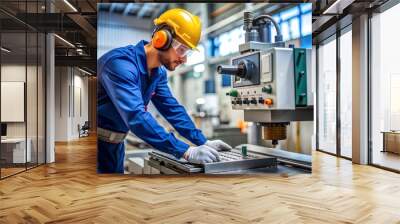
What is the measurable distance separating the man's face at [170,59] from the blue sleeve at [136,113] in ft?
0.91

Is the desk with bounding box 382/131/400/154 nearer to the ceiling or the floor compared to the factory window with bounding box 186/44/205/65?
nearer to the floor

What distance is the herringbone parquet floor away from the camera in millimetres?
2471

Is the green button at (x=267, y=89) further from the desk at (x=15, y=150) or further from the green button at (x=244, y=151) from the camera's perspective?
the desk at (x=15, y=150)

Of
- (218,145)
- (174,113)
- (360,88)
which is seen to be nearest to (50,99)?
(174,113)

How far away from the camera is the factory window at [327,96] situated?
230 inches

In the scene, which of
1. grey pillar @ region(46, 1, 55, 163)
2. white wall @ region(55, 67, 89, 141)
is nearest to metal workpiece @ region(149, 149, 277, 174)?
white wall @ region(55, 67, 89, 141)

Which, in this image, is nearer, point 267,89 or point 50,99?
point 267,89

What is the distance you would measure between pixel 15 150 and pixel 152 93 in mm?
2153

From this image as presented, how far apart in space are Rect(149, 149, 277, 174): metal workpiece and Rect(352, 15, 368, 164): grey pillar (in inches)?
86.2

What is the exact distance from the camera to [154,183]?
141 inches

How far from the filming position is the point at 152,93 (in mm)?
3539

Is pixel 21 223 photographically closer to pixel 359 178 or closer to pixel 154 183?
pixel 154 183

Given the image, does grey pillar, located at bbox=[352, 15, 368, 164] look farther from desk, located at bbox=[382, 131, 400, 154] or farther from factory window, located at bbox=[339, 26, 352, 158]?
desk, located at bbox=[382, 131, 400, 154]

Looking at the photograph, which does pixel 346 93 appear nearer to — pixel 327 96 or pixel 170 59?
pixel 327 96
